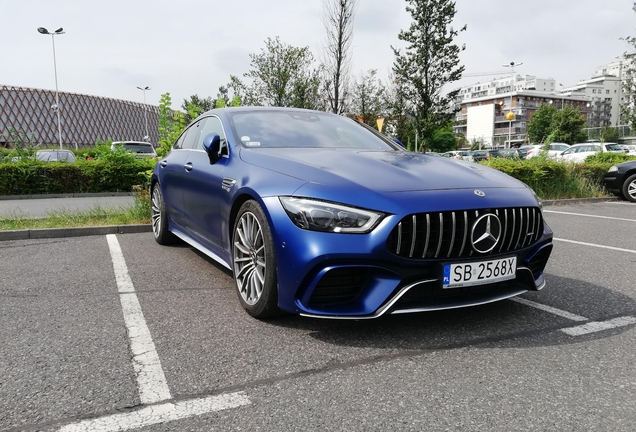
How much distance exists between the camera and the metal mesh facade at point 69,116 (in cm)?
8312

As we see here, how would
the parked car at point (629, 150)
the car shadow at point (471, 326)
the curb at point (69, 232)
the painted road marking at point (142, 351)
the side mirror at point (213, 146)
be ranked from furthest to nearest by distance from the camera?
1. the parked car at point (629, 150)
2. the curb at point (69, 232)
3. the side mirror at point (213, 146)
4. the car shadow at point (471, 326)
5. the painted road marking at point (142, 351)

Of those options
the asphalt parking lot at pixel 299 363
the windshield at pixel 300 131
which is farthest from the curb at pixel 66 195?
the asphalt parking lot at pixel 299 363

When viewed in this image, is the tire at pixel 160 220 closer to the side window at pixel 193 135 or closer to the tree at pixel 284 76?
the side window at pixel 193 135

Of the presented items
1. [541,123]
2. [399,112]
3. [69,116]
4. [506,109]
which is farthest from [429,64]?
[506,109]

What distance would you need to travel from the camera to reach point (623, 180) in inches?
470

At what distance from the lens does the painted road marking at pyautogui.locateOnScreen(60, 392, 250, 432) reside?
2.00 m

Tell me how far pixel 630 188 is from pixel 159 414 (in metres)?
12.6

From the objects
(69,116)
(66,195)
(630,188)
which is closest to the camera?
(630,188)

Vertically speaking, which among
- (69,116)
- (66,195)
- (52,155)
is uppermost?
(69,116)

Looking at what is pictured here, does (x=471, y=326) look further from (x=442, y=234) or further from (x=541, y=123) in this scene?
(x=541, y=123)

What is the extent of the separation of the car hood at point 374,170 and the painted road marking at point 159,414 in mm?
1242

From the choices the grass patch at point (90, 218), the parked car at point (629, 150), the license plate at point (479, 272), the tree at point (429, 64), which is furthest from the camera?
the parked car at point (629, 150)

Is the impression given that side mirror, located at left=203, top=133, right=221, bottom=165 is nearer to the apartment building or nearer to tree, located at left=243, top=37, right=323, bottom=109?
tree, located at left=243, top=37, right=323, bottom=109

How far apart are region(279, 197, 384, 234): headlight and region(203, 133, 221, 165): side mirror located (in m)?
1.35
